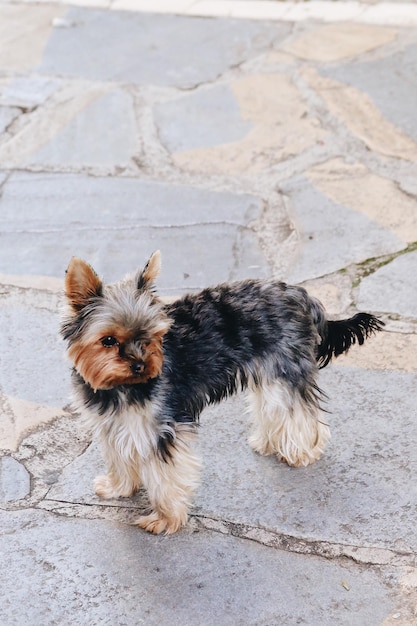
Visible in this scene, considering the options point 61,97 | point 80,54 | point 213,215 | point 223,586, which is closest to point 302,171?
point 213,215

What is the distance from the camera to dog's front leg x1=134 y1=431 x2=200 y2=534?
3.83 metres

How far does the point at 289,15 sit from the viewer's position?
26.7ft

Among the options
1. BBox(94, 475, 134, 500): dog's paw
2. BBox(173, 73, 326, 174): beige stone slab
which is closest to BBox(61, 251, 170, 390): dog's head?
BBox(94, 475, 134, 500): dog's paw

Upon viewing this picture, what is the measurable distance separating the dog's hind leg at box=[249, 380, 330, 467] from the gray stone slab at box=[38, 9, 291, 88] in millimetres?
3935

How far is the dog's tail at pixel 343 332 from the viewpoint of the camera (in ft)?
13.6

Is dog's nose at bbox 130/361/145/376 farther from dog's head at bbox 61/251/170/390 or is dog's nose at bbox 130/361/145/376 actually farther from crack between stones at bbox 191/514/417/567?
crack between stones at bbox 191/514/417/567

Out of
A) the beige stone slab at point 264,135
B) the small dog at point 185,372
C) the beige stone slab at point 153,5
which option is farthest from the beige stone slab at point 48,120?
the small dog at point 185,372

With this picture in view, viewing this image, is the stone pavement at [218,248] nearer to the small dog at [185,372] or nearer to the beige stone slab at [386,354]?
the beige stone slab at [386,354]

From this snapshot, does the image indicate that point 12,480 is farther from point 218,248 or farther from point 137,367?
point 218,248

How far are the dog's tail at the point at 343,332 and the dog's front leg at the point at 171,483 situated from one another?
2.66 ft

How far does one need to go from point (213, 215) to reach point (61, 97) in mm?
2139

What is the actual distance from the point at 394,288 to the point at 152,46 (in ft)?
13.0

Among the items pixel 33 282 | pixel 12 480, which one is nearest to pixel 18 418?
pixel 12 480

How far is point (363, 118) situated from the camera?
657 cm
